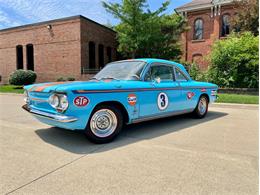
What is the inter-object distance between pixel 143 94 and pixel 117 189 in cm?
253

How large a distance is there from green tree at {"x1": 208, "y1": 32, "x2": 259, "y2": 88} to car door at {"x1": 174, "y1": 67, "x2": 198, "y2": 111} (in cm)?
844

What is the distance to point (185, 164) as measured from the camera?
11.1 feet

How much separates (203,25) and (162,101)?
22836 mm

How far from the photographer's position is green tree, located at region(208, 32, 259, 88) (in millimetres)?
A: 13258

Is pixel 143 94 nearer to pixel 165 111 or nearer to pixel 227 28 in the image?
pixel 165 111

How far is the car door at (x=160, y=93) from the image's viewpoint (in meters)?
4.98

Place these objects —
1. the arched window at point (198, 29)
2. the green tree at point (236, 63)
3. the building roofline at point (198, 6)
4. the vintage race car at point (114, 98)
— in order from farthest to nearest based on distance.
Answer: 1. the arched window at point (198, 29)
2. the building roofline at point (198, 6)
3. the green tree at point (236, 63)
4. the vintage race car at point (114, 98)

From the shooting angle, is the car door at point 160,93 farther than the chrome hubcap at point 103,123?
Yes

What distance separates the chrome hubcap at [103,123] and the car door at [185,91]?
87.9 inches

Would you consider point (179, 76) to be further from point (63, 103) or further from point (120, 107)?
point (63, 103)

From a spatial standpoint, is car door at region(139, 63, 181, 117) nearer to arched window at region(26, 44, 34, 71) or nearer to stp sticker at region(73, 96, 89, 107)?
stp sticker at region(73, 96, 89, 107)

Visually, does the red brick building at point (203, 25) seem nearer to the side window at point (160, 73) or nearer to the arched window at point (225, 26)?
the arched window at point (225, 26)

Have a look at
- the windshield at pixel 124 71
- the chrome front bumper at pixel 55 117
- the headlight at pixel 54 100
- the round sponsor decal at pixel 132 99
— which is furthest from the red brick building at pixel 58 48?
the headlight at pixel 54 100

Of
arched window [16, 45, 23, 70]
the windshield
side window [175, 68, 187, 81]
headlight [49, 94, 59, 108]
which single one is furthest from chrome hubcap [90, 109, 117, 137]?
arched window [16, 45, 23, 70]
